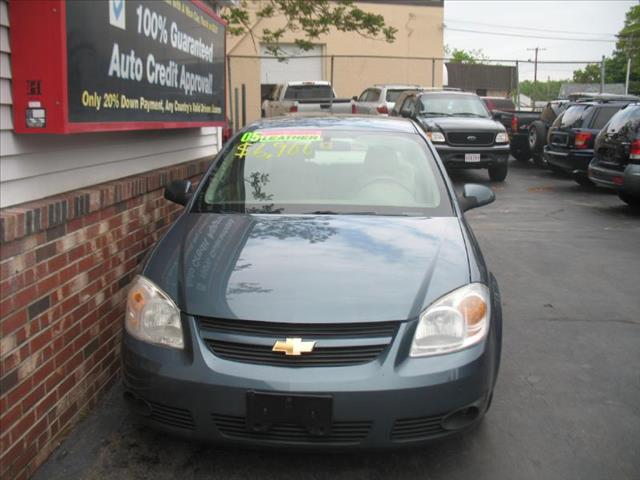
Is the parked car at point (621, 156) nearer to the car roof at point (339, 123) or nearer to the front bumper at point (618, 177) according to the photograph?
the front bumper at point (618, 177)

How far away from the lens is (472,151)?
1309 cm

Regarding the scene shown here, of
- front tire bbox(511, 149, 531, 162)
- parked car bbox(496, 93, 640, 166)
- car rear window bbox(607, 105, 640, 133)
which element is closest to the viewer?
car rear window bbox(607, 105, 640, 133)

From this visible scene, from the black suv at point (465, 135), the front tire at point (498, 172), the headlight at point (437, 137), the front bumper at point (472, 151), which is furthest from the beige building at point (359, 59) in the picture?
the headlight at point (437, 137)

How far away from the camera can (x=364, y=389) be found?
2.75 m

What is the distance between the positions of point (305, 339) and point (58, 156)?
5.58ft

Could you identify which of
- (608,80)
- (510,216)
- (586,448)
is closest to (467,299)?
(586,448)

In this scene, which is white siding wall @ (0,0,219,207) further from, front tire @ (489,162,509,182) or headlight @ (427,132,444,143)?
front tire @ (489,162,509,182)

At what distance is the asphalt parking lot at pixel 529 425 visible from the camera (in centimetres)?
317

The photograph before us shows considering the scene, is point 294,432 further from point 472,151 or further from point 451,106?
point 451,106

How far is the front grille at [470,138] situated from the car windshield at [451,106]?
105 centimetres

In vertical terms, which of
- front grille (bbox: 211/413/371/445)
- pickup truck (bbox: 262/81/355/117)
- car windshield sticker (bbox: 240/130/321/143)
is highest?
pickup truck (bbox: 262/81/355/117)

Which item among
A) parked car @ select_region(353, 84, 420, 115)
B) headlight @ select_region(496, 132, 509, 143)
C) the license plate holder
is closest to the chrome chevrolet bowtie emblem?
the license plate holder

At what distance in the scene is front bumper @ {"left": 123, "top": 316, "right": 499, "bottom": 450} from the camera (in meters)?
2.76

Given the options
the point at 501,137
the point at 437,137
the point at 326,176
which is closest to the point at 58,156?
the point at 326,176
